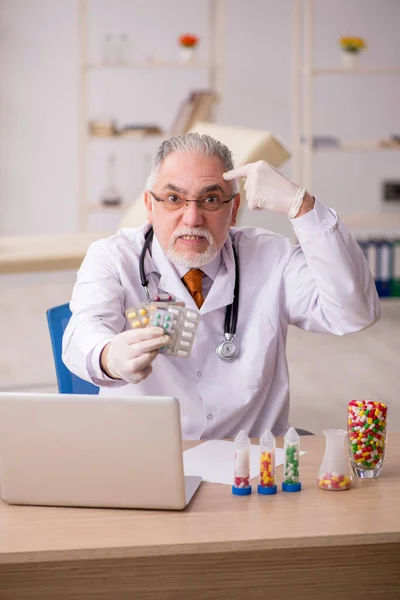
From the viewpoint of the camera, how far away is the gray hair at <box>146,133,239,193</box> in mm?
2244

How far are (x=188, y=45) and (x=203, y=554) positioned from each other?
19.2ft

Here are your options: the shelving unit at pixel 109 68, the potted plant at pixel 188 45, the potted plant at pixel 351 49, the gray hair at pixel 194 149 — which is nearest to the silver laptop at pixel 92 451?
the gray hair at pixel 194 149

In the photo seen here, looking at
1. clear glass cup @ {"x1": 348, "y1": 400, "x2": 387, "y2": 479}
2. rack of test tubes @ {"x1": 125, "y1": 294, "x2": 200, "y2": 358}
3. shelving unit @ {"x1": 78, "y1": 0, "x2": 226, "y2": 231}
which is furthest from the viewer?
shelving unit @ {"x1": 78, "y1": 0, "x2": 226, "y2": 231}

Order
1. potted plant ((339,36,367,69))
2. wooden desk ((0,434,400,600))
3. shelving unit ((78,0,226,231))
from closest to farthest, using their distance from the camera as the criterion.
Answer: wooden desk ((0,434,400,600)) < potted plant ((339,36,367,69)) < shelving unit ((78,0,226,231))

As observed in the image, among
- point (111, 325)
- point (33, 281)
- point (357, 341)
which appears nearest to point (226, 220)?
point (111, 325)

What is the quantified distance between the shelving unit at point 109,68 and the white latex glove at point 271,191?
470cm

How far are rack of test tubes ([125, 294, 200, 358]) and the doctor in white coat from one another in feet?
1.32

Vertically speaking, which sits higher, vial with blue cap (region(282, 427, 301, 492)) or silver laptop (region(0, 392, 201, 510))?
silver laptop (region(0, 392, 201, 510))

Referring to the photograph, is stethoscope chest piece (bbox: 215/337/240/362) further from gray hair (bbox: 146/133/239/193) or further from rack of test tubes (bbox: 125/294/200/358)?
rack of test tubes (bbox: 125/294/200/358)

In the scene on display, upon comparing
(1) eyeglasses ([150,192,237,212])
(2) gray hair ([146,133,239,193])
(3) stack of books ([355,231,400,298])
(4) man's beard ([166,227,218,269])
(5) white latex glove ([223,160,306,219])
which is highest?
(2) gray hair ([146,133,239,193])

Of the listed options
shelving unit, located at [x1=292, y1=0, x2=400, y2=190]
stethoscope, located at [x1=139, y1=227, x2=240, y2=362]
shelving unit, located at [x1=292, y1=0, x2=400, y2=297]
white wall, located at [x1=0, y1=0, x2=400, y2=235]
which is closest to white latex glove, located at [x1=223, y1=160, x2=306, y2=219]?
stethoscope, located at [x1=139, y1=227, x2=240, y2=362]

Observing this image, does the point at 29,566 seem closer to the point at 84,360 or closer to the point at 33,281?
the point at 84,360

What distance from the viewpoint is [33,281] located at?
24.5ft

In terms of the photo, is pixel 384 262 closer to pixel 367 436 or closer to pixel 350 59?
pixel 350 59
